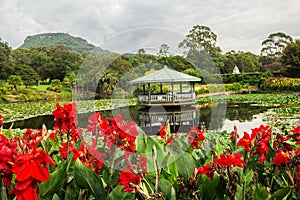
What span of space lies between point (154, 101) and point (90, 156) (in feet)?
10.4

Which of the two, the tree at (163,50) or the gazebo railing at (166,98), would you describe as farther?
the gazebo railing at (166,98)

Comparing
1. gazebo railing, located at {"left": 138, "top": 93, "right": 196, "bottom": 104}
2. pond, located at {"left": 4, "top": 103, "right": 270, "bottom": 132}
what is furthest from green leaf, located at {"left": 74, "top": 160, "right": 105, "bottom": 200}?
gazebo railing, located at {"left": 138, "top": 93, "right": 196, "bottom": 104}

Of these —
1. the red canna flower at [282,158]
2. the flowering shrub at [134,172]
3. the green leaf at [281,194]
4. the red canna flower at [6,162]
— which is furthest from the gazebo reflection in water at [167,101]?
the red canna flower at [6,162]

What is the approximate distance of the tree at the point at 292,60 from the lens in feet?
80.7

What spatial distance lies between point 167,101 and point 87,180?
10.9 feet

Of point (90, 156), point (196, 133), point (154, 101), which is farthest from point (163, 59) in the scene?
point (154, 101)

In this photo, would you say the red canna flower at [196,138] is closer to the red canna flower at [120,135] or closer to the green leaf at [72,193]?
the red canna flower at [120,135]

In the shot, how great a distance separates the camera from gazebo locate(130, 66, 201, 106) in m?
2.84

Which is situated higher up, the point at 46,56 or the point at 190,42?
the point at 46,56

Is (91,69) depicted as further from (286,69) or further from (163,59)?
(286,69)

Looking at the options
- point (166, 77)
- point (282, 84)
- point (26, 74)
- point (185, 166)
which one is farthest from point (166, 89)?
point (26, 74)

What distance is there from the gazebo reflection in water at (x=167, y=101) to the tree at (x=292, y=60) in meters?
23.7

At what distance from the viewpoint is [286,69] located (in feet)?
82.9

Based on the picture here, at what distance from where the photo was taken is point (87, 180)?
876 millimetres
